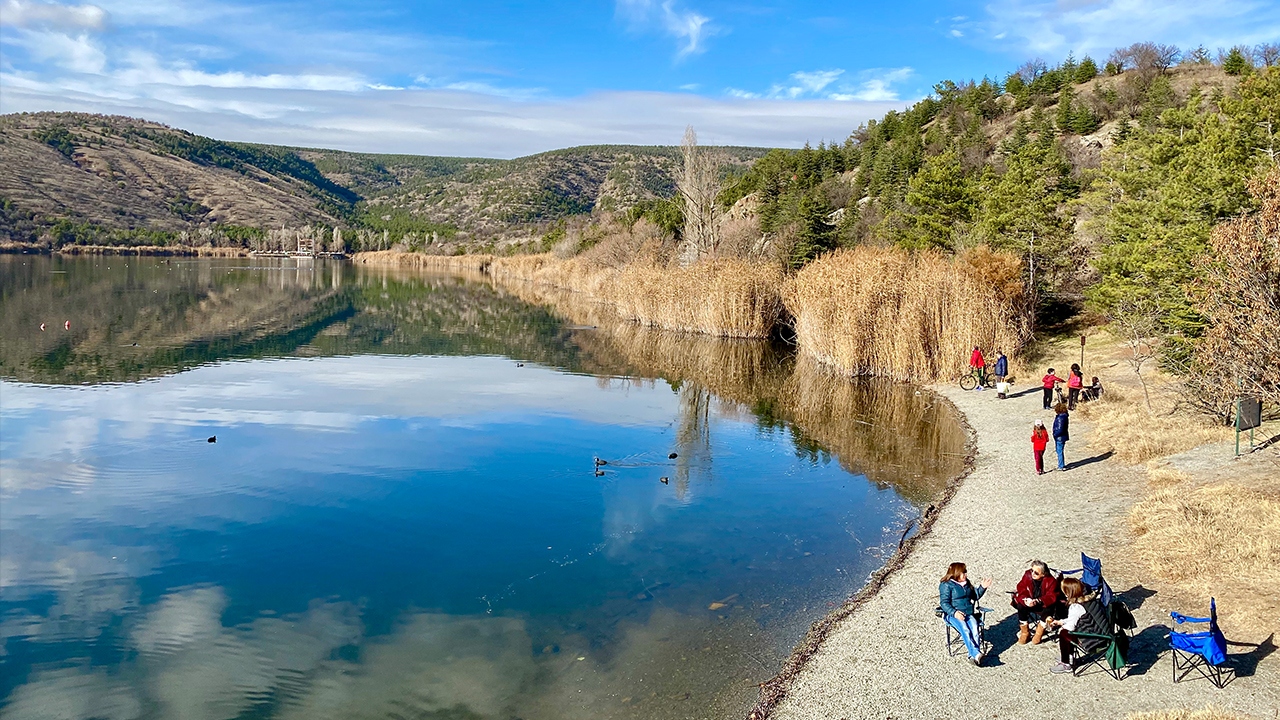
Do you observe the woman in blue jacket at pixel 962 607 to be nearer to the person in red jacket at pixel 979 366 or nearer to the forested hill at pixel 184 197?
the person in red jacket at pixel 979 366

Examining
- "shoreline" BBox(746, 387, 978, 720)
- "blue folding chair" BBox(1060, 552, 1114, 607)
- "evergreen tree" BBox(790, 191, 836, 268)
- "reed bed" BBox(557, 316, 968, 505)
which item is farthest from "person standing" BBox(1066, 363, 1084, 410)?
"evergreen tree" BBox(790, 191, 836, 268)

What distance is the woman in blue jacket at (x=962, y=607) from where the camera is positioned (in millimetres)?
10383

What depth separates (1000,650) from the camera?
1057 cm

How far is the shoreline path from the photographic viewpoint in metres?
9.22

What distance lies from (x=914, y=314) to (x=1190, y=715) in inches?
946

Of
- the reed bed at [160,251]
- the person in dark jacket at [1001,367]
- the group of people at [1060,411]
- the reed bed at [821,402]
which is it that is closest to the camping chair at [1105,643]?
the reed bed at [821,402]

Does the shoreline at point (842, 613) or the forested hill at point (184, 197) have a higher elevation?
the forested hill at point (184, 197)

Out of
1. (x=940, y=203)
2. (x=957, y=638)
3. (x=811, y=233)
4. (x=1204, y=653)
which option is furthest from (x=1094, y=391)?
(x=811, y=233)

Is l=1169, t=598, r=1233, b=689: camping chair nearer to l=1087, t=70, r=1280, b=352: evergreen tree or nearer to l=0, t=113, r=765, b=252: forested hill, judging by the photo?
l=1087, t=70, r=1280, b=352: evergreen tree

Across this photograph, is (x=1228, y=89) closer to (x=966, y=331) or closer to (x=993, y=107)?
(x=993, y=107)

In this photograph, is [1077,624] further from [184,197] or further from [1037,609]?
[184,197]

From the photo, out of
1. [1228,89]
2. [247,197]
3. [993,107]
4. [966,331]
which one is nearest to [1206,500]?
[966,331]

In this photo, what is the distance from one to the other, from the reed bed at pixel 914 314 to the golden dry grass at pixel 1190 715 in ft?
76.6

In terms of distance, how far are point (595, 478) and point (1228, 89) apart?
65.0m
